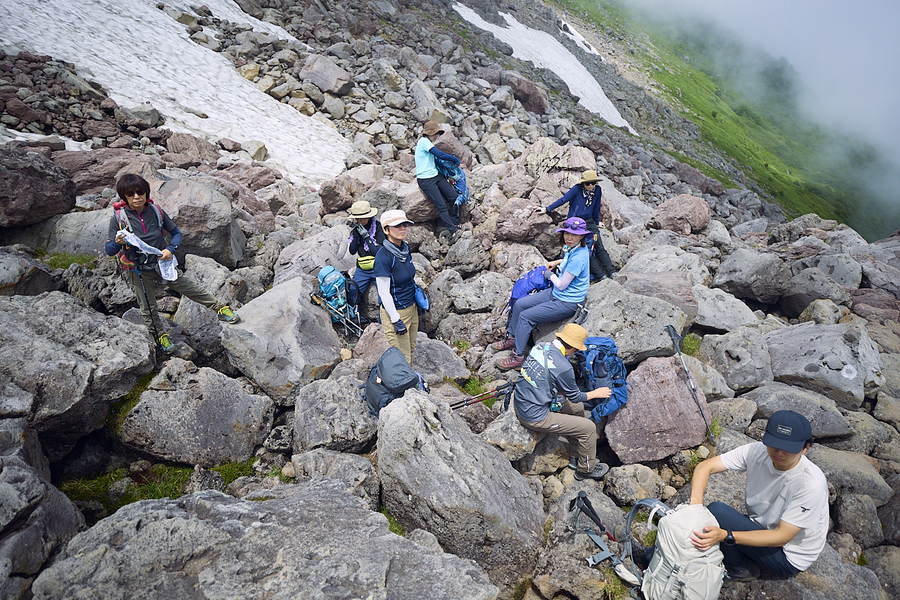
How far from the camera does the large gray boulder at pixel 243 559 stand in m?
3.77

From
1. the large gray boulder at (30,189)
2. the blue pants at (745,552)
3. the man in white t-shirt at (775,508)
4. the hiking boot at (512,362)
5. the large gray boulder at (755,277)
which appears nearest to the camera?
the man in white t-shirt at (775,508)

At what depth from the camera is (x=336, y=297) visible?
1019 centimetres

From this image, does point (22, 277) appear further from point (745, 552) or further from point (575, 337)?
point (745, 552)

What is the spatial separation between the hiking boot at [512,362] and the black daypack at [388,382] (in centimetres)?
286

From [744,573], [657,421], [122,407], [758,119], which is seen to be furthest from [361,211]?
[758,119]

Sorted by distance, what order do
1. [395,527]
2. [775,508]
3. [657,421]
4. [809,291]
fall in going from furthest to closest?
[809,291] → [657,421] → [395,527] → [775,508]

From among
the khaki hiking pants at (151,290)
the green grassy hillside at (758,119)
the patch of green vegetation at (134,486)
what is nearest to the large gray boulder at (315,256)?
the khaki hiking pants at (151,290)

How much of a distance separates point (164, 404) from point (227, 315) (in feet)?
8.66

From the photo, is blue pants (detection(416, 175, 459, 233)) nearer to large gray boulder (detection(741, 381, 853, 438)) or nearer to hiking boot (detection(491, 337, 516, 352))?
hiking boot (detection(491, 337, 516, 352))

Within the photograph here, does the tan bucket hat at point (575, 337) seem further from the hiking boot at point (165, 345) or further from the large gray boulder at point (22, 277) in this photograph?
the large gray boulder at point (22, 277)

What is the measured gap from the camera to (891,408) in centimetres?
922

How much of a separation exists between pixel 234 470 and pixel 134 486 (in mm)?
1274

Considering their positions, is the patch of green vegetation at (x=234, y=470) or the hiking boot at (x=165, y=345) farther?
the hiking boot at (x=165, y=345)

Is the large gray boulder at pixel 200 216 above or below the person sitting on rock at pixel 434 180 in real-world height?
below
